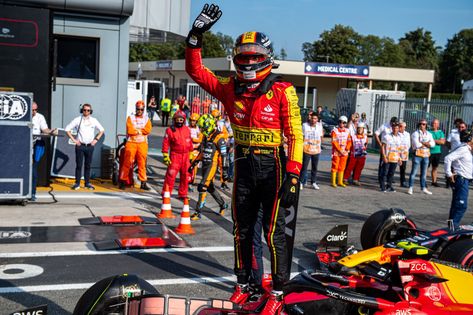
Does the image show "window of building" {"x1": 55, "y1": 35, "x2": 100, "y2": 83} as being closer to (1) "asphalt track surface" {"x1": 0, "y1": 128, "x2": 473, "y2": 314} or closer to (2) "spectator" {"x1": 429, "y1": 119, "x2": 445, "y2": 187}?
(1) "asphalt track surface" {"x1": 0, "y1": 128, "x2": 473, "y2": 314}

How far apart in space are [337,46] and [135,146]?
2564 inches

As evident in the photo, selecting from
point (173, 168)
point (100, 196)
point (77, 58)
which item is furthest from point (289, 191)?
point (77, 58)

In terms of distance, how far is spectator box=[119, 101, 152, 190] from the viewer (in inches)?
483

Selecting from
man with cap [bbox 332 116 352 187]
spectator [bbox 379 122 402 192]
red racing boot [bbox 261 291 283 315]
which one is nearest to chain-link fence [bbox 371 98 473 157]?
spectator [bbox 379 122 402 192]

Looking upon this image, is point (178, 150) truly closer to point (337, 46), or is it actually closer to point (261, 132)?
point (261, 132)

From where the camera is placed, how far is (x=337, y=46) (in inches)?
2911

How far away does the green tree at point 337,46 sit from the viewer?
73938mm

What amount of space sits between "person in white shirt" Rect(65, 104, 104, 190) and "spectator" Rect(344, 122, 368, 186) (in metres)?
6.87

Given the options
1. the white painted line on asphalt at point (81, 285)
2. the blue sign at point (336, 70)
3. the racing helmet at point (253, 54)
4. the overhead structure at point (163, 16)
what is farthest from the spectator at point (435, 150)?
the blue sign at point (336, 70)

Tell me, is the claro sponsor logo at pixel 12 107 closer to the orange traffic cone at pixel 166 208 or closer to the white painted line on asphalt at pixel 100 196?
the white painted line on asphalt at pixel 100 196

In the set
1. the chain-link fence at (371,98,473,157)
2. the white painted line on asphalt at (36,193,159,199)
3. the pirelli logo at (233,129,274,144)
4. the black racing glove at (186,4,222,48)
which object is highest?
the black racing glove at (186,4,222,48)

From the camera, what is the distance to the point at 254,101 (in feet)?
16.6

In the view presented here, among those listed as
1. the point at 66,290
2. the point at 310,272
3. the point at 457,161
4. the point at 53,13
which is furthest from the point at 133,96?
the point at 310,272

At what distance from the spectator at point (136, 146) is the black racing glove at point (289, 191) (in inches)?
311
